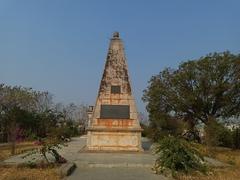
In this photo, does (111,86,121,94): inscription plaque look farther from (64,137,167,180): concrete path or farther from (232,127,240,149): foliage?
(232,127,240,149): foliage

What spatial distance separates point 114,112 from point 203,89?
6803 millimetres

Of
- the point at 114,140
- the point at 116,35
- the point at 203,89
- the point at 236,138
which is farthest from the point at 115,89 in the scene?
the point at 236,138

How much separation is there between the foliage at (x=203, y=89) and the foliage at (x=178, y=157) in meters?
12.7

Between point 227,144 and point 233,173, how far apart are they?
1709 cm

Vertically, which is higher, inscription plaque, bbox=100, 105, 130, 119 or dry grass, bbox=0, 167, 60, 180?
inscription plaque, bbox=100, 105, 130, 119

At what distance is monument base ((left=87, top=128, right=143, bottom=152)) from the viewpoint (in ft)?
61.7

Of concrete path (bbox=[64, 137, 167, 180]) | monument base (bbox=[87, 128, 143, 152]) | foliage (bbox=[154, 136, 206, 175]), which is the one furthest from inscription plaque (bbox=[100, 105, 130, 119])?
foliage (bbox=[154, 136, 206, 175])

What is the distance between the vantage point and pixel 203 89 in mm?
22922

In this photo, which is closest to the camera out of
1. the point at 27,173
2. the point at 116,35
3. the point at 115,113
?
the point at 27,173

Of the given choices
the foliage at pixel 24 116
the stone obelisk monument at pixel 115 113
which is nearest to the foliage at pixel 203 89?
the stone obelisk monument at pixel 115 113

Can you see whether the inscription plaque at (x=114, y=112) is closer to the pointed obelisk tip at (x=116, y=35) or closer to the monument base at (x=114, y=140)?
the monument base at (x=114, y=140)

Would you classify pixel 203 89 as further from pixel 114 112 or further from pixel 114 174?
pixel 114 174

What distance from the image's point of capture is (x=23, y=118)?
3322cm

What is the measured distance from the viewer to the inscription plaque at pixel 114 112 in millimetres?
19172
